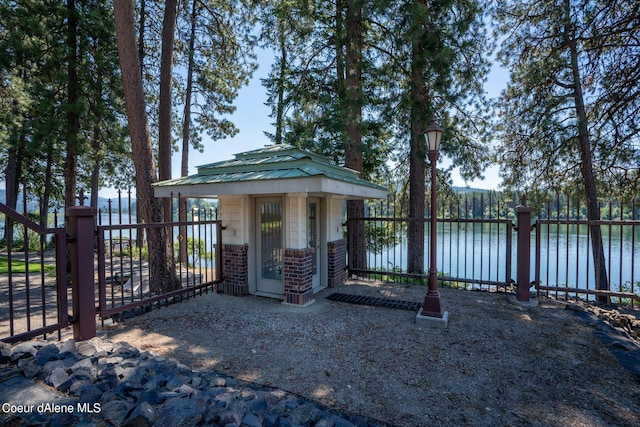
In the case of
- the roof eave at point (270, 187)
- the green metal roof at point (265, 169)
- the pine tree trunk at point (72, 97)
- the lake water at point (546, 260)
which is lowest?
the lake water at point (546, 260)

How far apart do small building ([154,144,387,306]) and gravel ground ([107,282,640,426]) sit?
0.59 metres

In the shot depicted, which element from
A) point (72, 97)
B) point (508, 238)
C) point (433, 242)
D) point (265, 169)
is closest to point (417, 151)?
point (508, 238)

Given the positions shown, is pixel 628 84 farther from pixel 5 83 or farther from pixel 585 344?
pixel 5 83

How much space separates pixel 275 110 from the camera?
34.3ft

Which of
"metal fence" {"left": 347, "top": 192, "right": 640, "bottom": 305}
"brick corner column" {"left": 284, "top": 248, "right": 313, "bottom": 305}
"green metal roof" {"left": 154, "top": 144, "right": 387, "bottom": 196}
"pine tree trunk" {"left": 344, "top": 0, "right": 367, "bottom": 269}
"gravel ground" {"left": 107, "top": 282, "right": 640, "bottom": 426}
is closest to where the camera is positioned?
"gravel ground" {"left": 107, "top": 282, "right": 640, "bottom": 426}

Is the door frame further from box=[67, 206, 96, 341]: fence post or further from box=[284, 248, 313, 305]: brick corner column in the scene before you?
box=[67, 206, 96, 341]: fence post

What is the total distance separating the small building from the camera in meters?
5.06

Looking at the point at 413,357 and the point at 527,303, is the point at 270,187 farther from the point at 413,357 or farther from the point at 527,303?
the point at 527,303

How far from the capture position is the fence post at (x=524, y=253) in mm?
5527

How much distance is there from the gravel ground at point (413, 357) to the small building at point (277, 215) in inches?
23.1

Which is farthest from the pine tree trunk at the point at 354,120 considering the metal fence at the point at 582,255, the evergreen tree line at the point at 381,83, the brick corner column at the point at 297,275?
the metal fence at the point at 582,255

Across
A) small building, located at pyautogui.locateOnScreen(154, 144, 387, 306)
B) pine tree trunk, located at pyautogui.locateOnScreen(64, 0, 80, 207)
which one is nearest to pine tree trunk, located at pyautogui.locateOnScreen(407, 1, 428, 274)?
small building, located at pyautogui.locateOnScreen(154, 144, 387, 306)

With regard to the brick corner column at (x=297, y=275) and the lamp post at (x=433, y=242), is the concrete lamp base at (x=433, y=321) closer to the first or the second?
the lamp post at (x=433, y=242)

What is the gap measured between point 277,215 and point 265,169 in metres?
0.92
